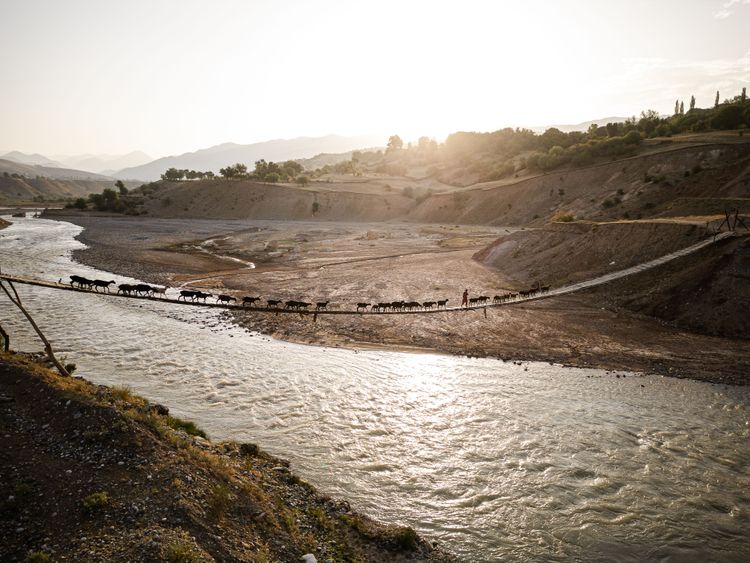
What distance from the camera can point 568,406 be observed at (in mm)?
18094

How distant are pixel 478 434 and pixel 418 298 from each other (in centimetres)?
1970

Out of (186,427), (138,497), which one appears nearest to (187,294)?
(186,427)

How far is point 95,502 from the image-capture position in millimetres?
8453

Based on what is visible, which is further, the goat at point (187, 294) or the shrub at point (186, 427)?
the goat at point (187, 294)

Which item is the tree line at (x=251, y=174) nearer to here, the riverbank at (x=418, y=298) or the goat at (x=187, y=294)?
the riverbank at (x=418, y=298)

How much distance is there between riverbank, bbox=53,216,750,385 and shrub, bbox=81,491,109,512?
1723cm

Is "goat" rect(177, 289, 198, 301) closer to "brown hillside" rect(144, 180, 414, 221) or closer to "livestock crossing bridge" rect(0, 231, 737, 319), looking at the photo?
"livestock crossing bridge" rect(0, 231, 737, 319)

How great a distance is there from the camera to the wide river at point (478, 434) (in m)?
11.4

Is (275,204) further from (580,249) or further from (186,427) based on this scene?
(186,427)

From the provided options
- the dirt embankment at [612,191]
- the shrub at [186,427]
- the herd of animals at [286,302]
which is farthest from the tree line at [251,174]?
the shrub at [186,427]

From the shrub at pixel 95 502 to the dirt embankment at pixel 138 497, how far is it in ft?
0.09

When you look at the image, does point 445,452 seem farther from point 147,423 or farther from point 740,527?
point 147,423

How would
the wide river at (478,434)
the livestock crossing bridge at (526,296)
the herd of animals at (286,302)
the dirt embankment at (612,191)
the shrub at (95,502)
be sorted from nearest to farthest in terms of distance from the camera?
1. the shrub at (95,502)
2. the wide river at (478,434)
3. the livestock crossing bridge at (526,296)
4. the herd of animals at (286,302)
5. the dirt embankment at (612,191)

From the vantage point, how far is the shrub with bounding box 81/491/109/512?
27.5 ft
